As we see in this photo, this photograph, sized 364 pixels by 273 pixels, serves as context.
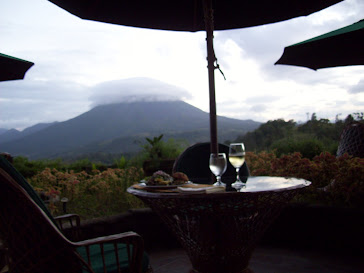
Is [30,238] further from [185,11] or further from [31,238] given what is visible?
[185,11]

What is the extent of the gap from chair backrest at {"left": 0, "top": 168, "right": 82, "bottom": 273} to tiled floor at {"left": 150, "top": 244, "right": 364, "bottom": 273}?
60.0 inches

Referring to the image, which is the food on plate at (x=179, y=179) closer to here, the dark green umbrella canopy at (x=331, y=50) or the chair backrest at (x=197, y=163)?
the chair backrest at (x=197, y=163)

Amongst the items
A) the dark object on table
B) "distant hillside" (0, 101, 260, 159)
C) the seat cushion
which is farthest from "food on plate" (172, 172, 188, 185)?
"distant hillside" (0, 101, 260, 159)

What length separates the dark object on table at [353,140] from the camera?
13.0ft

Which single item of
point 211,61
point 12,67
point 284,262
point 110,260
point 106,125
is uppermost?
point 106,125

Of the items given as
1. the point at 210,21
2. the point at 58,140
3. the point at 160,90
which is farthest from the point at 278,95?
the point at 160,90

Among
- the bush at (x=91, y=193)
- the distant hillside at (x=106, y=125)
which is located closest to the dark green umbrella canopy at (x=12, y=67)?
the bush at (x=91, y=193)

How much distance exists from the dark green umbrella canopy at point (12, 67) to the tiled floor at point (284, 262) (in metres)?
2.72

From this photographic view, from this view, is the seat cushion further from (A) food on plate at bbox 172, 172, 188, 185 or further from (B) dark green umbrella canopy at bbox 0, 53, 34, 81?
(B) dark green umbrella canopy at bbox 0, 53, 34, 81

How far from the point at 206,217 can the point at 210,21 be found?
130cm

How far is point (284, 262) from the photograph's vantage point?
8.73 ft

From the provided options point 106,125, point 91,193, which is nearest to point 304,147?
point 91,193

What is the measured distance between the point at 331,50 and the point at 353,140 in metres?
1.16

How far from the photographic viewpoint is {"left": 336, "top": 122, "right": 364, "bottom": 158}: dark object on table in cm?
398
